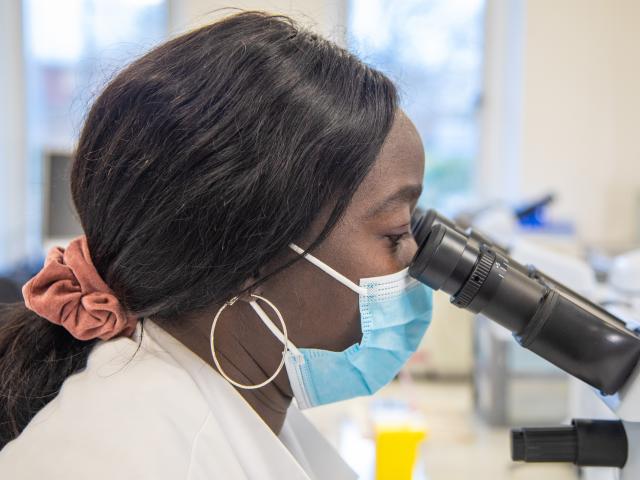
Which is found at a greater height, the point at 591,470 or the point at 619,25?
the point at 619,25

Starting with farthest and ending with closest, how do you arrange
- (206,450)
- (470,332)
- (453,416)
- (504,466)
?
(470,332)
(453,416)
(504,466)
(206,450)

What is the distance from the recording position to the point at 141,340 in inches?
26.9

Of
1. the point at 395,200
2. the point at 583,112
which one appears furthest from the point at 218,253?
the point at 583,112

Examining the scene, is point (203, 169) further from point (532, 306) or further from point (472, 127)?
point (472, 127)

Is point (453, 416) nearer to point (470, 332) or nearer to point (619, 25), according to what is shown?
point (470, 332)

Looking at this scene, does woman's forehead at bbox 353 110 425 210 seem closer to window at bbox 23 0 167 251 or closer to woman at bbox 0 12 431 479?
woman at bbox 0 12 431 479

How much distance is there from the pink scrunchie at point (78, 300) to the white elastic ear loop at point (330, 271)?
0.20m

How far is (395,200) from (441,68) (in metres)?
2.93

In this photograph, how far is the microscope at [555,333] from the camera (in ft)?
2.11

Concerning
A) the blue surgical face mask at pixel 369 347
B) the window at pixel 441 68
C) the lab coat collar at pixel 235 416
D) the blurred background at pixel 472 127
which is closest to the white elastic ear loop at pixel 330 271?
the blue surgical face mask at pixel 369 347

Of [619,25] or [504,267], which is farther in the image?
[619,25]

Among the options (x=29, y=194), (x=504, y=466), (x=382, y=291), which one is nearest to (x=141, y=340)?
(x=382, y=291)

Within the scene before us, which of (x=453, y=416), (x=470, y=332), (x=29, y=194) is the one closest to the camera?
(x=453, y=416)

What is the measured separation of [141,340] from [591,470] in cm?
58
